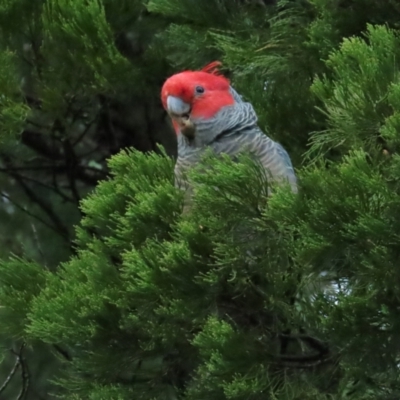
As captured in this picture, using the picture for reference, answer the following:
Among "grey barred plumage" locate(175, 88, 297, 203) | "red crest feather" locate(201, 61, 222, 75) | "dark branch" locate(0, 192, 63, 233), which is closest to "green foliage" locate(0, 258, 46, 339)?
"grey barred plumage" locate(175, 88, 297, 203)

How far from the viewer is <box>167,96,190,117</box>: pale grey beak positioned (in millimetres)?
1086

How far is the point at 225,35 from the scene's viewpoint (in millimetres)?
1271

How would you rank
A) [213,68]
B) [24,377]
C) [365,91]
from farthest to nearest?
[24,377]
[213,68]
[365,91]

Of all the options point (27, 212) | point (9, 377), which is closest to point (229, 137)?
point (27, 212)

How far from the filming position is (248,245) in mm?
821

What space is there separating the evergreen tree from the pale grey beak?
0.37 ft

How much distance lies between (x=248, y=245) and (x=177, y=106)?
0.33 meters

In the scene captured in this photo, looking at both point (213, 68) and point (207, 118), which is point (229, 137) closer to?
point (207, 118)

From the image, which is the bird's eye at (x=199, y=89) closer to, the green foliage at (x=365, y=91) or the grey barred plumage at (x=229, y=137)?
the grey barred plumage at (x=229, y=137)

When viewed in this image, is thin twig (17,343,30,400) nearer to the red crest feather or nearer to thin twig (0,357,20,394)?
thin twig (0,357,20,394)

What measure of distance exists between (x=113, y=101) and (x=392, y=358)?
33.2 inches

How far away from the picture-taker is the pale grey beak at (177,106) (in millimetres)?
1086

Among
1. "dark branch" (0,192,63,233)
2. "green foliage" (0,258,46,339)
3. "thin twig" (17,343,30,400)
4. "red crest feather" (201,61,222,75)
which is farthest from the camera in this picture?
"dark branch" (0,192,63,233)

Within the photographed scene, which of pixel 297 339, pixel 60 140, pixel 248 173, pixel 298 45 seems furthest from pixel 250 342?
pixel 60 140
